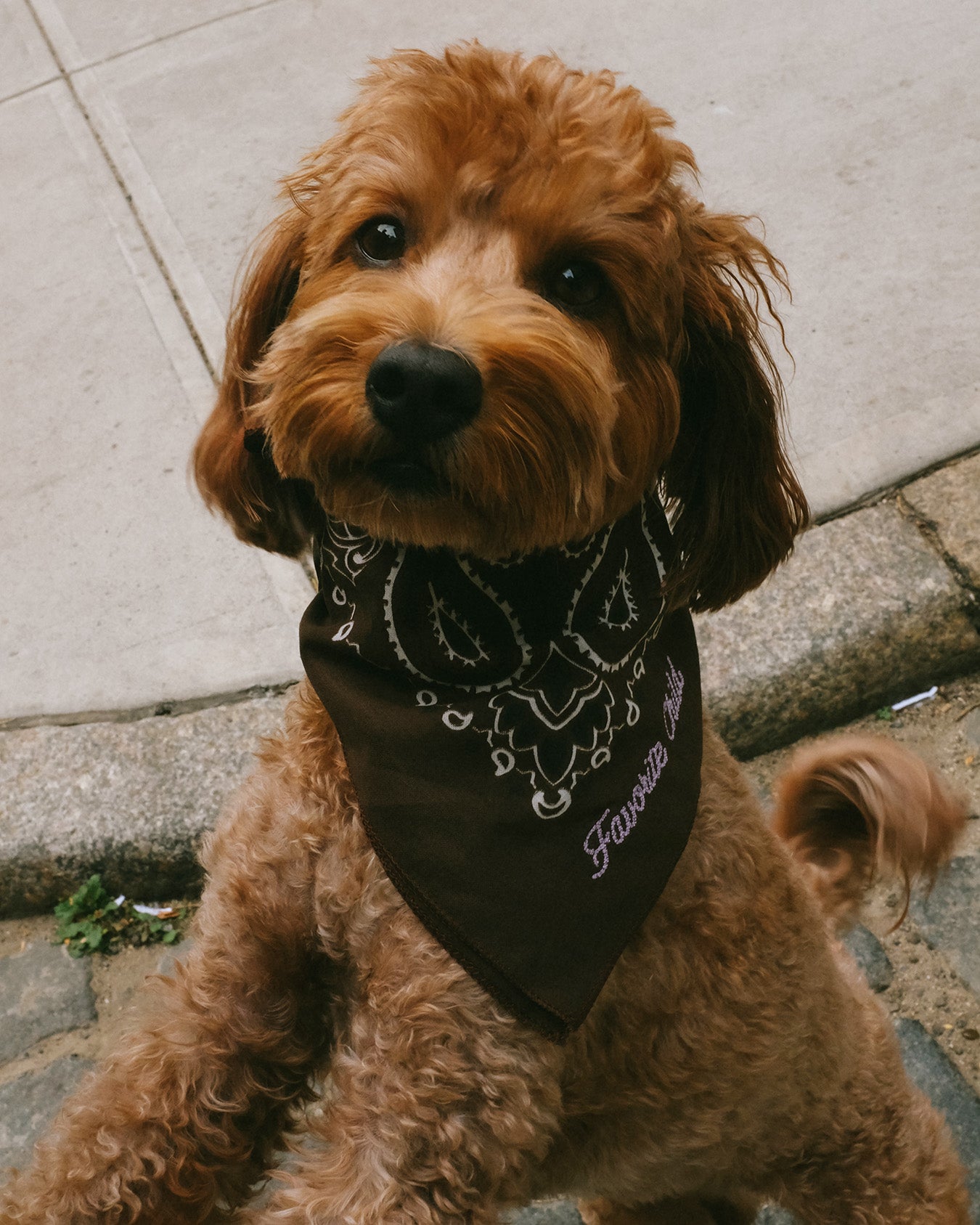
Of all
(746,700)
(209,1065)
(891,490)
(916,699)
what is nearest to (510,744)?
(209,1065)

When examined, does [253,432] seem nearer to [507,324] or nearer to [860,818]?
[507,324]

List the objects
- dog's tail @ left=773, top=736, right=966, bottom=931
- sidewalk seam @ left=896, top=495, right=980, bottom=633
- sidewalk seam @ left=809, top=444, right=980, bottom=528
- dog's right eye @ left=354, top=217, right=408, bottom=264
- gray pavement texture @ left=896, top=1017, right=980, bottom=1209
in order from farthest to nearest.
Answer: sidewalk seam @ left=809, top=444, right=980, bottom=528 → sidewalk seam @ left=896, top=495, right=980, bottom=633 → gray pavement texture @ left=896, top=1017, right=980, bottom=1209 → dog's tail @ left=773, top=736, right=966, bottom=931 → dog's right eye @ left=354, top=217, right=408, bottom=264

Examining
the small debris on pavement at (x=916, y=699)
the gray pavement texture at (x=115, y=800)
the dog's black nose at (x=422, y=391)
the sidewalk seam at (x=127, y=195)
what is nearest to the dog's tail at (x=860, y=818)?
the small debris on pavement at (x=916, y=699)

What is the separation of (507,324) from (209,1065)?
49.0 inches

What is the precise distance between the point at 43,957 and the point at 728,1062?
161 cm

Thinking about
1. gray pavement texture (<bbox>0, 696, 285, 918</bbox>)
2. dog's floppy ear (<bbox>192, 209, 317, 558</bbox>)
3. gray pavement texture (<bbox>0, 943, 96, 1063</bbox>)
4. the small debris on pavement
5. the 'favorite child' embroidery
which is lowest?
the small debris on pavement

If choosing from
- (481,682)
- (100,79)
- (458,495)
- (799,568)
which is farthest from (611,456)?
(100,79)

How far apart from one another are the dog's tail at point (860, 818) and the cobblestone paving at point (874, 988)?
0.39m

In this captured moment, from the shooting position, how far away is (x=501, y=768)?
5.71 feet

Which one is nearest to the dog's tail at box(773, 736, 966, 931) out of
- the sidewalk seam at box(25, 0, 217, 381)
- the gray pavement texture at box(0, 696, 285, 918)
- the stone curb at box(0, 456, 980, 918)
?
the stone curb at box(0, 456, 980, 918)

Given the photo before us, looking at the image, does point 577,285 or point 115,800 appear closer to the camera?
point 577,285

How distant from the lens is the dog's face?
1.49m

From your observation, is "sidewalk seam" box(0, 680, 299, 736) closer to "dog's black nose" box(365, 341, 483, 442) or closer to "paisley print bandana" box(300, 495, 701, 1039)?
"paisley print bandana" box(300, 495, 701, 1039)

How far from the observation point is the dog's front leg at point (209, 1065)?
5.91 ft
